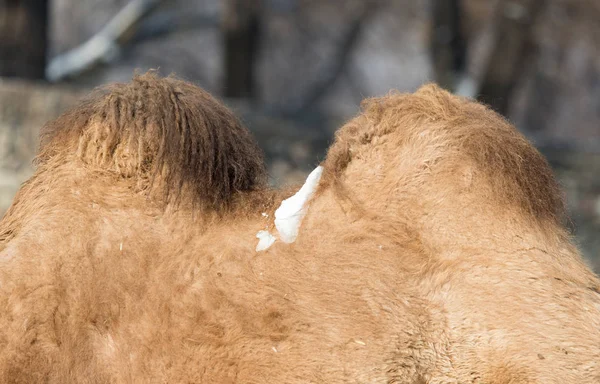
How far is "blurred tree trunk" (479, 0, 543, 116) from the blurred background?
2cm

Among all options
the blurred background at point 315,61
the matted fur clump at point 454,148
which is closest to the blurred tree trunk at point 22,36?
the blurred background at point 315,61

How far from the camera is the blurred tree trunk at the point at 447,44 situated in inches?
466

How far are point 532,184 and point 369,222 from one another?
0.52 metres

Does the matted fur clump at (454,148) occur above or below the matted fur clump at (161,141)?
above

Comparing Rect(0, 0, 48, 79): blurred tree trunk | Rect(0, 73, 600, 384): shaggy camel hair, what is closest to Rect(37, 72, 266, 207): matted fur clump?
Rect(0, 73, 600, 384): shaggy camel hair

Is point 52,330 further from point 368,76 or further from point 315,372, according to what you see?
point 368,76

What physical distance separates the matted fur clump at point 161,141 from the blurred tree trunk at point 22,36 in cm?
747

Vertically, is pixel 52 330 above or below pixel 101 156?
below

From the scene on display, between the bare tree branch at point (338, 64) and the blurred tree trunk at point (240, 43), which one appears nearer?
the blurred tree trunk at point (240, 43)

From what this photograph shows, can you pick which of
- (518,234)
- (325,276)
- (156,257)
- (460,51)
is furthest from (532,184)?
(460,51)

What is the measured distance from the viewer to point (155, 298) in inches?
105

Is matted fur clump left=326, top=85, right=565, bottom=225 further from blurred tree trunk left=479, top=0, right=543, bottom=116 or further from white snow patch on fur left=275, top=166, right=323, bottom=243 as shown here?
blurred tree trunk left=479, top=0, right=543, bottom=116

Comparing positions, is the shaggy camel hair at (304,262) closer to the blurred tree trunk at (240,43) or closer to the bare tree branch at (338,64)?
the blurred tree trunk at (240,43)

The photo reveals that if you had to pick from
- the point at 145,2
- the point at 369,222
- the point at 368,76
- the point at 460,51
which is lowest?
the point at 368,76
